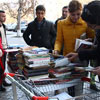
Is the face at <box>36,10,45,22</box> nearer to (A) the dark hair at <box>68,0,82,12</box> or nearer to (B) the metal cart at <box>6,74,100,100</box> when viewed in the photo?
(A) the dark hair at <box>68,0,82,12</box>

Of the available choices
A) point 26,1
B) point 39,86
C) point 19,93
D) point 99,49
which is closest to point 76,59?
point 99,49

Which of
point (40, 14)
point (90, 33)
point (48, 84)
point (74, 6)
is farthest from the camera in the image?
point (40, 14)

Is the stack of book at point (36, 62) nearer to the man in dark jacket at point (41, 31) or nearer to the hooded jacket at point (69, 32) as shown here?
the hooded jacket at point (69, 32)

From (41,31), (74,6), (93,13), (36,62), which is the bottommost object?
(36,62)

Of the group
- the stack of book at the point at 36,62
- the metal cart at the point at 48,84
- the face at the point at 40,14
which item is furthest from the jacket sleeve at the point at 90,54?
the face at the point at 40,14

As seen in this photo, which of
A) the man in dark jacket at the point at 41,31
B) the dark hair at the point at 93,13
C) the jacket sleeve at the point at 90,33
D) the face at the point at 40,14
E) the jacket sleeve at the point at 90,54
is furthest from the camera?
the man in dark jacket at the point at 41,31

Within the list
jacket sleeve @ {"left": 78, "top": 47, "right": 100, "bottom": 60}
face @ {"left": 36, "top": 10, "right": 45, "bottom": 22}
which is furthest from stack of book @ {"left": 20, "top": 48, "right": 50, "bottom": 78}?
face @ {"left": 36, "top": 10, "right": 45, "bottom": 22}

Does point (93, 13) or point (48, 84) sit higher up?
point (93, 13)

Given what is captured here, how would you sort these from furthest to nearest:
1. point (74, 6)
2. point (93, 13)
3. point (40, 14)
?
point (40, 14) → point (74, 6) → point (93, 13)

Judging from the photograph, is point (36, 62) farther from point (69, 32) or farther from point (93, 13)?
point (69, 32)

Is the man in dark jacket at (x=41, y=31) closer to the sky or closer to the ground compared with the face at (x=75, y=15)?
closer to the ground

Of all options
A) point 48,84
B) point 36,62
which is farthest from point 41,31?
point 48,84

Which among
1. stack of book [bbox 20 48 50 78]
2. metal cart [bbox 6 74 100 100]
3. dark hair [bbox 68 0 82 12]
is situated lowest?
metal cart [bbox 6 74 100 100]

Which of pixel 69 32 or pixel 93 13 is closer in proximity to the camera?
pixel 93 13
